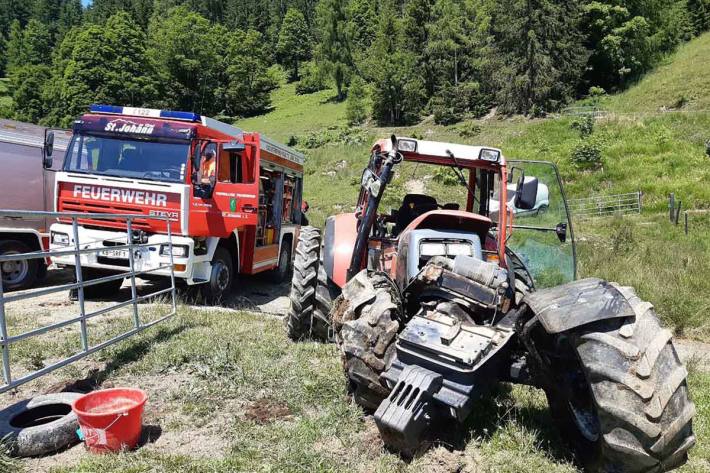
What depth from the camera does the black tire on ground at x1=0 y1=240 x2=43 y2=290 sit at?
919 cm

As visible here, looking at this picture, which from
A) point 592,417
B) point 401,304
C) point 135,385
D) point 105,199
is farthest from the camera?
point 105,199

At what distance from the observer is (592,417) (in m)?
3.05

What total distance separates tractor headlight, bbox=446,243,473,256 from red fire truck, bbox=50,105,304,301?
4.55 m

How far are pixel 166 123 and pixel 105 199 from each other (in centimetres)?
147

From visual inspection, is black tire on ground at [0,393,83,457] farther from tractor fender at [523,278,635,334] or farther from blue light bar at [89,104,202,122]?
blue light bar at [89,104,202,122]

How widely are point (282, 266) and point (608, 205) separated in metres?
13.2

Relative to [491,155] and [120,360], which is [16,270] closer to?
[120,360]

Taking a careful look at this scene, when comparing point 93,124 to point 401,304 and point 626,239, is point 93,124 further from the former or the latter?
point 626,239

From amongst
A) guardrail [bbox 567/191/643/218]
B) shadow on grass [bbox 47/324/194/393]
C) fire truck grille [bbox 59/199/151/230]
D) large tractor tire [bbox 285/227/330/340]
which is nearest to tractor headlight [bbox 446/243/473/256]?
large tractor tire [bbox 285/227/330/340]

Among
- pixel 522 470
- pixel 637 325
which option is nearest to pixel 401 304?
pixel 522 470

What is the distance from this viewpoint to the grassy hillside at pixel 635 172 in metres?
8.77

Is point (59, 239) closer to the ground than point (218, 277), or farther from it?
farther from it

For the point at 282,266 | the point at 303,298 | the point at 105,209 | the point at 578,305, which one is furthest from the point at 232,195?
the point at 578,305

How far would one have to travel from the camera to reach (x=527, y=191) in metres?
4.78
